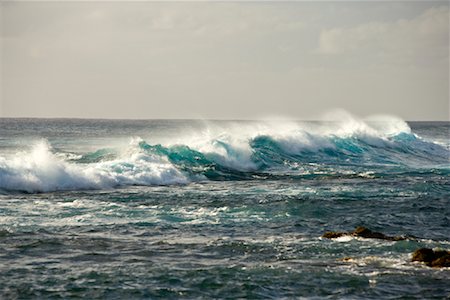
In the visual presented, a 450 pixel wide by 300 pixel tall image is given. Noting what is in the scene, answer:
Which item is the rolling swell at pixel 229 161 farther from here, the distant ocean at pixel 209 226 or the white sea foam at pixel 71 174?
the distant ocean at pixel 209 226

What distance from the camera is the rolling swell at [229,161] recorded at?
33.9 m

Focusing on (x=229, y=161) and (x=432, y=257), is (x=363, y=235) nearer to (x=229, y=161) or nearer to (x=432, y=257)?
(x=432, y=257)

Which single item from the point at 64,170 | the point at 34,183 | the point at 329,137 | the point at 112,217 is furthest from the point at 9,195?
the point at 329,137

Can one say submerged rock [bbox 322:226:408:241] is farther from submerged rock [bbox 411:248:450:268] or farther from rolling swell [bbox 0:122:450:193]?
rolling swell [bbox 0:122:450:193]

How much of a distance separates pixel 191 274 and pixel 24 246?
17.5 ft

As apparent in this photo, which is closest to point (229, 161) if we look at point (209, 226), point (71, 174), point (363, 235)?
point (71, 174)

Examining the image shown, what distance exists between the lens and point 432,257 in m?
18.2

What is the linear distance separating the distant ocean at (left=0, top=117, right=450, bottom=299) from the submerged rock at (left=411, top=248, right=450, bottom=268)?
40cm

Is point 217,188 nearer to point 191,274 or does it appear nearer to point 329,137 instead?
point 191,274

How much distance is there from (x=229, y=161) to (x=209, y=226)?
2317 centimetres

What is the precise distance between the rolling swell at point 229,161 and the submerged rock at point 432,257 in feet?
60.4

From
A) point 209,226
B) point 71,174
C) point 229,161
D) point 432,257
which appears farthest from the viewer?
point 229,161

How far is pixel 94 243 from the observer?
66.3ft

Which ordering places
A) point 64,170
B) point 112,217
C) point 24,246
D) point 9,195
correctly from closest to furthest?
point 24,246 → point 112,217 → point 9,195 → point 64,170
